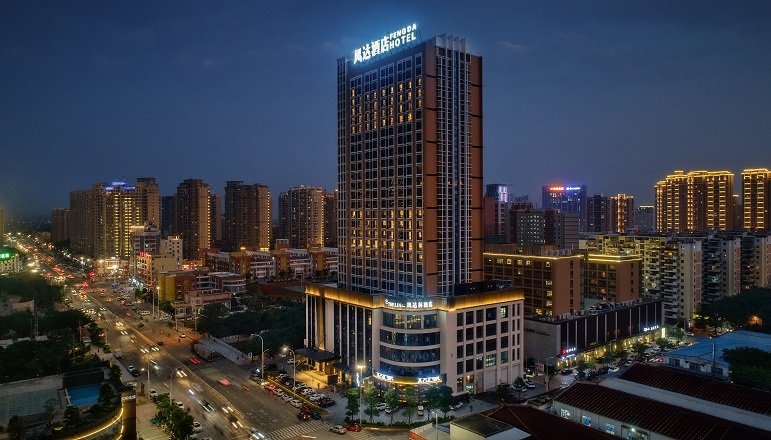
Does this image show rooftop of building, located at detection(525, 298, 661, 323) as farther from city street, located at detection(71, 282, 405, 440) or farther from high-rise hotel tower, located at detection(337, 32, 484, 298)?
city street, located at detection(71, 282, 405, 440)

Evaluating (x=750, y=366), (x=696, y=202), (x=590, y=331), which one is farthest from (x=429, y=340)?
(x=696, y=202)

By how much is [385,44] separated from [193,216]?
129 metres

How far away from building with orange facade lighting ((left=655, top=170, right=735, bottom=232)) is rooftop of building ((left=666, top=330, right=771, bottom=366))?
90.3 meters

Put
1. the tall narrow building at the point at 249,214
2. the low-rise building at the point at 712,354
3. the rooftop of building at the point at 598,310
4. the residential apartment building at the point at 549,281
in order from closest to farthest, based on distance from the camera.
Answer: the low-rise building at the point at 712,354, the rooftop of building at the point at 598,310, the residential apartment building at the point at 549,281, the tall narrow building at the point at 249,214

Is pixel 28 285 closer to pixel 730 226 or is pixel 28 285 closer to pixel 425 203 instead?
pixel 425 203

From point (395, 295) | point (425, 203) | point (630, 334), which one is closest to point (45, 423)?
point (395, 295)

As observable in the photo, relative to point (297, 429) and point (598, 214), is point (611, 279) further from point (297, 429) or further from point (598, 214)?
point (598, 214)

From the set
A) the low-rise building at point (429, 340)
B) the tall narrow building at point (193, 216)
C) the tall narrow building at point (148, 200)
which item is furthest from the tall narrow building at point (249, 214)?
the low-rise building at point (429, 340)

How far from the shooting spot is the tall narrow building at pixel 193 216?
563ft

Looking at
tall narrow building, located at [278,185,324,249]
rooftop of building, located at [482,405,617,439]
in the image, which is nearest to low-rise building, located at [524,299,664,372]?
rooftop of building, located at [482,405,617,439]

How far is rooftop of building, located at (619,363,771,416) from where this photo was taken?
4181cm

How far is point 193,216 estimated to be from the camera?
171500mm

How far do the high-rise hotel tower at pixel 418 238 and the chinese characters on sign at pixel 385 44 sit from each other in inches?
4.7

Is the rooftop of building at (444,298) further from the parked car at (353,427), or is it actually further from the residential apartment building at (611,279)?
the residential apartment building at (611,279)
